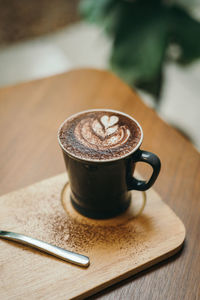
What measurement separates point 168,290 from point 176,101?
6.24 feet

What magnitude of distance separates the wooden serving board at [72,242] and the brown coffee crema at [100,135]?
165mm

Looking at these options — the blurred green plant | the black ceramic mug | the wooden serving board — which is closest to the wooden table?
the wooden serving board

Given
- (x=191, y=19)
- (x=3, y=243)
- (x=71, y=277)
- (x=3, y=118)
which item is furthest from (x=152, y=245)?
(x=191, y=19)

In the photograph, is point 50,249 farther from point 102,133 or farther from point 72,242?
point 102,133

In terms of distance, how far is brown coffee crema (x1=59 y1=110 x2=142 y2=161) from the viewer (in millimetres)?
542

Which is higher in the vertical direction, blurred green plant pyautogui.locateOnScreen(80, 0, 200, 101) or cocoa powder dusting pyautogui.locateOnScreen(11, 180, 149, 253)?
blurred green plant pyautogui.locateOnScreen(80, 0, 200, 101)

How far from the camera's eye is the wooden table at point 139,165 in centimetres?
53

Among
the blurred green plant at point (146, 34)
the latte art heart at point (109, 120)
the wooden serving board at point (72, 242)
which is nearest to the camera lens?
the wooden serving board at point (72, 242)

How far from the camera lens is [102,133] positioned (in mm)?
587

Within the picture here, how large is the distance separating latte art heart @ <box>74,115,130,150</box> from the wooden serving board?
168 millimetres

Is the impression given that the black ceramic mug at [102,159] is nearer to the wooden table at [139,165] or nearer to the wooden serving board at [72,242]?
the wooden serving board at [72,242]

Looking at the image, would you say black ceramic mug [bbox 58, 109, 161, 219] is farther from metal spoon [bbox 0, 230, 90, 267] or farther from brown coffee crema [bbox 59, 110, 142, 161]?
metal spoon [bbox 0, 230, 90, 267]

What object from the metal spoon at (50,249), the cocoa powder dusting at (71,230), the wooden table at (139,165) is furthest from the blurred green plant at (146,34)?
the metal spoon at (50,249)

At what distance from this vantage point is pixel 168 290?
20.4 inches
